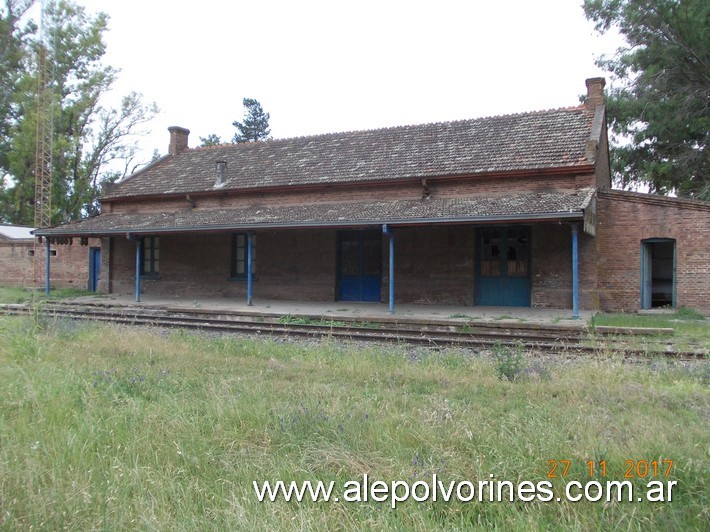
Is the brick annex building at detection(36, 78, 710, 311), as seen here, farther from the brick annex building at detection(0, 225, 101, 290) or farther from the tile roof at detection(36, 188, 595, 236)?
the brick annex building at detection(0, 225, 101, 290)

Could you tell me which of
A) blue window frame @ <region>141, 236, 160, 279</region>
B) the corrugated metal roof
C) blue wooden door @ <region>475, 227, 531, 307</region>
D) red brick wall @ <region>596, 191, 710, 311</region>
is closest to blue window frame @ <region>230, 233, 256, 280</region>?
blue window frame @ <region>141, 236, 160, 279</region>

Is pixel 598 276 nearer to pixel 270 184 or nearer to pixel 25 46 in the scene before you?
pixel 270 184

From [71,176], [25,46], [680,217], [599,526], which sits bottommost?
[599,526]

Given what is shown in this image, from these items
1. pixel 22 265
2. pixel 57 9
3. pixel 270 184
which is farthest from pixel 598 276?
pixel 57 9

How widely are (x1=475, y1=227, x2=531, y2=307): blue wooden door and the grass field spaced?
27.9 feet

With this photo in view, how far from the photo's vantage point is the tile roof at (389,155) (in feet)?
51.5

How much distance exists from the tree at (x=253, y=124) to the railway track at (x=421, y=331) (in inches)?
1853

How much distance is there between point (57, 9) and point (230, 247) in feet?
97.9

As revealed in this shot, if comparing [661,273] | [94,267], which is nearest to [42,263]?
[94,267]

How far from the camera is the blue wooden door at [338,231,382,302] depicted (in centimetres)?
1714

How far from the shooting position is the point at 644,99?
72.8ft

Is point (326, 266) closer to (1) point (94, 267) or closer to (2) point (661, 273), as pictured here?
(2) point (661, 273)

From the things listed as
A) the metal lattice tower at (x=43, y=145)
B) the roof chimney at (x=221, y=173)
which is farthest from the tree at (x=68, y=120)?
the roof chimney at (x=221, y=173)

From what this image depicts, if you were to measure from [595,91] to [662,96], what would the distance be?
836 centimetres
